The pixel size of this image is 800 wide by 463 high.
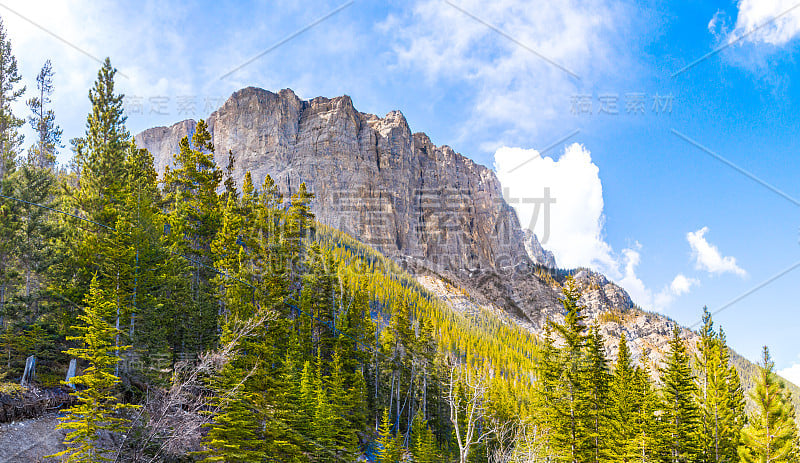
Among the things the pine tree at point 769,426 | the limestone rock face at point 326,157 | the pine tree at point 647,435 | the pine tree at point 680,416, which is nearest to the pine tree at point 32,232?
the pine tree at point 647,435

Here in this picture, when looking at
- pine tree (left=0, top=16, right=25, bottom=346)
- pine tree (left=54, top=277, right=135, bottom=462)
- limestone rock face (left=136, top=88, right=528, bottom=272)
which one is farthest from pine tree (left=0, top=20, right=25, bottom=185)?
limestone rock face (left=136, top=88, right=528, bottom=272)

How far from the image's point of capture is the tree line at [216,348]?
15320 mm

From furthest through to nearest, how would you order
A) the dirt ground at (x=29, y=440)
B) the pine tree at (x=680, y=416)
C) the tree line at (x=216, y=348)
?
the pine tree at (x=680, y=416) → the tree line at (x=216, y=348) → the dirt ground at (x=29, y=440)

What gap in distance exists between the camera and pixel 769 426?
20234 mm

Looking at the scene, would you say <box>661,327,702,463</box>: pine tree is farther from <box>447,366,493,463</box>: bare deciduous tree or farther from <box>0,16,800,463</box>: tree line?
<box>447,366,493,463</box>: bare deciduous tree

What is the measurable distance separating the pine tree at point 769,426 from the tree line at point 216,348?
0.09 metres

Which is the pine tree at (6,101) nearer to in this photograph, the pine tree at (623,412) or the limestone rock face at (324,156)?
the pine tree at (623,412)

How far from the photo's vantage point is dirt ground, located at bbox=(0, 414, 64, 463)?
1285 centimetres

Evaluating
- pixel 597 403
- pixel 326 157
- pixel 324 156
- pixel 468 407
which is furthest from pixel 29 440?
pixel 324 156

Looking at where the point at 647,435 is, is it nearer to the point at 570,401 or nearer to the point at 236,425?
the point at 570,401

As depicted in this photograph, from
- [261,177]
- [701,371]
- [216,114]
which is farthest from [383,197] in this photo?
[701,371]

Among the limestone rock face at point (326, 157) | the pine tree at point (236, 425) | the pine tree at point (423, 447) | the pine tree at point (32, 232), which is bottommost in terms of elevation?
the pine tree at point (423, 447)

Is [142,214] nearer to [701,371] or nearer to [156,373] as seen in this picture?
[156,373]

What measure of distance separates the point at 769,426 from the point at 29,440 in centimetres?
2990
